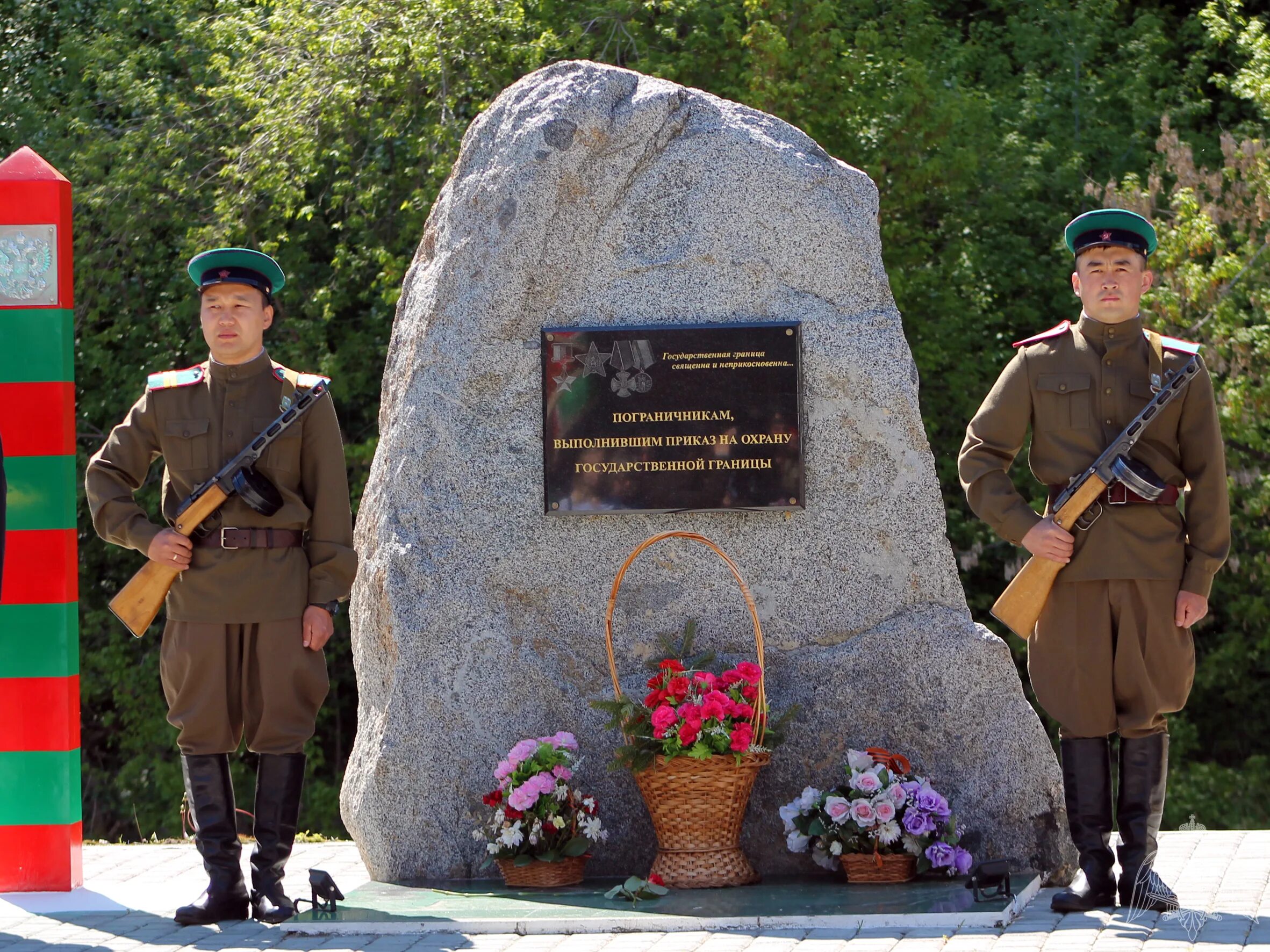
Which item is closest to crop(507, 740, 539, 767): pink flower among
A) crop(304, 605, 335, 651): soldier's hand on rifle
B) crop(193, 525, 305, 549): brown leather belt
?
crop(304, 605, 335, 651): soldier's hand on rifle

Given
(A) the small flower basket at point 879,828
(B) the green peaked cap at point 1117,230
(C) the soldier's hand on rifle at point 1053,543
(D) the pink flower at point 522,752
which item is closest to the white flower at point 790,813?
(A) the small flower basket at point 879,828

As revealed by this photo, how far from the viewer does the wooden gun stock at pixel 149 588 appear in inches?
193

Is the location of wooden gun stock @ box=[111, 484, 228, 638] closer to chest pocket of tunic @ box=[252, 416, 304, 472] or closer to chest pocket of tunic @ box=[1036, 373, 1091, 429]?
chest pocket of tunic @ box=[252, 416, 304, 472]

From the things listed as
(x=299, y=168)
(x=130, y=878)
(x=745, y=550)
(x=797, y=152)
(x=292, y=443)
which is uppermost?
(x=299, y=168)

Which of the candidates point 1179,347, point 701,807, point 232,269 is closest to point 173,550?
point 232,269

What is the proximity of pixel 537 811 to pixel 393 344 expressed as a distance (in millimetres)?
1721

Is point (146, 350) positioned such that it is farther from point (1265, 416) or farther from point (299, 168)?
point (1265, 416)

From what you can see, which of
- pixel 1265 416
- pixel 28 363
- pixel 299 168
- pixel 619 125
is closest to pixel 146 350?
pixel 299 168

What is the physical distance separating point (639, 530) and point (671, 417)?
381 mm

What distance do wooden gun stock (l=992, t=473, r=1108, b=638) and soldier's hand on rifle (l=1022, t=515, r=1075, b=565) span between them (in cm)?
1

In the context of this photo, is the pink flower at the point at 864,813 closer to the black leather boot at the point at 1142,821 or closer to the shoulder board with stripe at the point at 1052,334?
the black leather boot at the point at 1142,821

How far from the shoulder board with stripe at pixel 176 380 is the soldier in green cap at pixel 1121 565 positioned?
8.07 feet

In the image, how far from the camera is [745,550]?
536cm

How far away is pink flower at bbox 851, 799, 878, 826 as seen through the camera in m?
4.90
